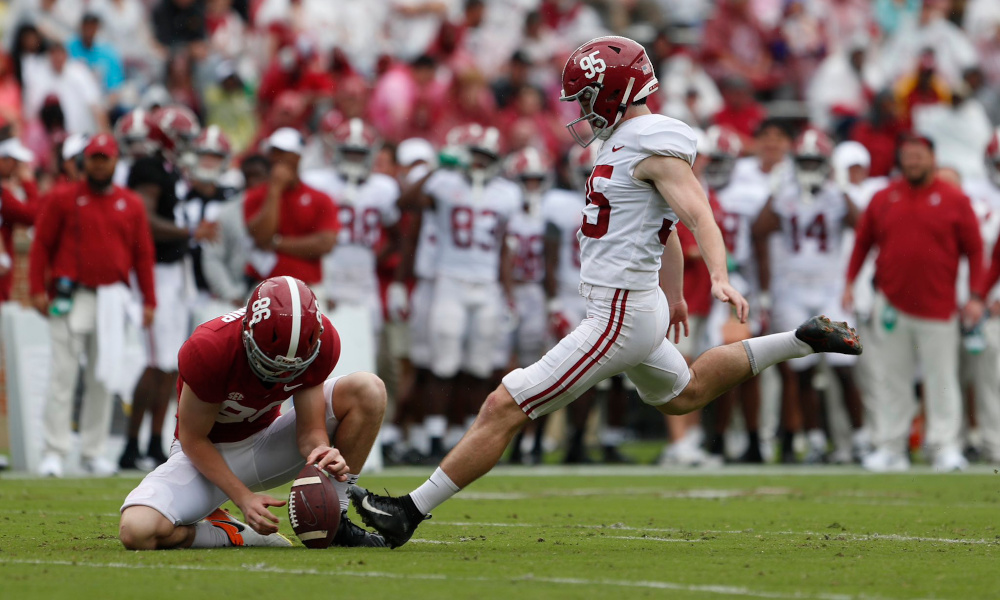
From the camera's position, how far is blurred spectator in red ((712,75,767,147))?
15008 mm

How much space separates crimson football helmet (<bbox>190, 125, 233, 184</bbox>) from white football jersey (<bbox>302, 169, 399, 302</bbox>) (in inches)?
30.0

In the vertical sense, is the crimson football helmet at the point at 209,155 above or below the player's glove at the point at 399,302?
above

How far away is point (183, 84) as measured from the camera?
565 inches

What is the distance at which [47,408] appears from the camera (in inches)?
381

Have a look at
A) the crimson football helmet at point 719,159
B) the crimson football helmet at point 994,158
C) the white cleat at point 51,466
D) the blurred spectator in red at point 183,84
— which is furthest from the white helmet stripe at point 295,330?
the blurred spectator in red at point 183,84

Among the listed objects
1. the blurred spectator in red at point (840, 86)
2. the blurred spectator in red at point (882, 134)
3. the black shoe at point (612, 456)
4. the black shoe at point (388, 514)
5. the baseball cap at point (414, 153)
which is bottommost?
the black shoe at point (612, 456)

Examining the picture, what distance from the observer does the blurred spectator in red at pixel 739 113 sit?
15.0 m

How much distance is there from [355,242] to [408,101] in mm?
3887

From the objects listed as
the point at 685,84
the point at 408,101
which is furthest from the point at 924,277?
the point at 685,84

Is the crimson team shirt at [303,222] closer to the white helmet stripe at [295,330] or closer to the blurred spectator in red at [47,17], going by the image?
the blurred spectator in red at [47,17]

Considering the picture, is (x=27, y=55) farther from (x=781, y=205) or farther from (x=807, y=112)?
(x=807, y=112)

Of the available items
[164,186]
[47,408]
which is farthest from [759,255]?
[47,408]

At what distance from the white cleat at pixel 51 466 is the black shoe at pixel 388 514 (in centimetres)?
474

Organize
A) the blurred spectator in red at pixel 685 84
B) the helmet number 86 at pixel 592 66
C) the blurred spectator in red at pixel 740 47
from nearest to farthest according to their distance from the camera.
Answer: the helmet number 86 at pixel 592 66
the blurred spectator in red at pixel 685 84
the blurred spectator in red at pixel 740 47
